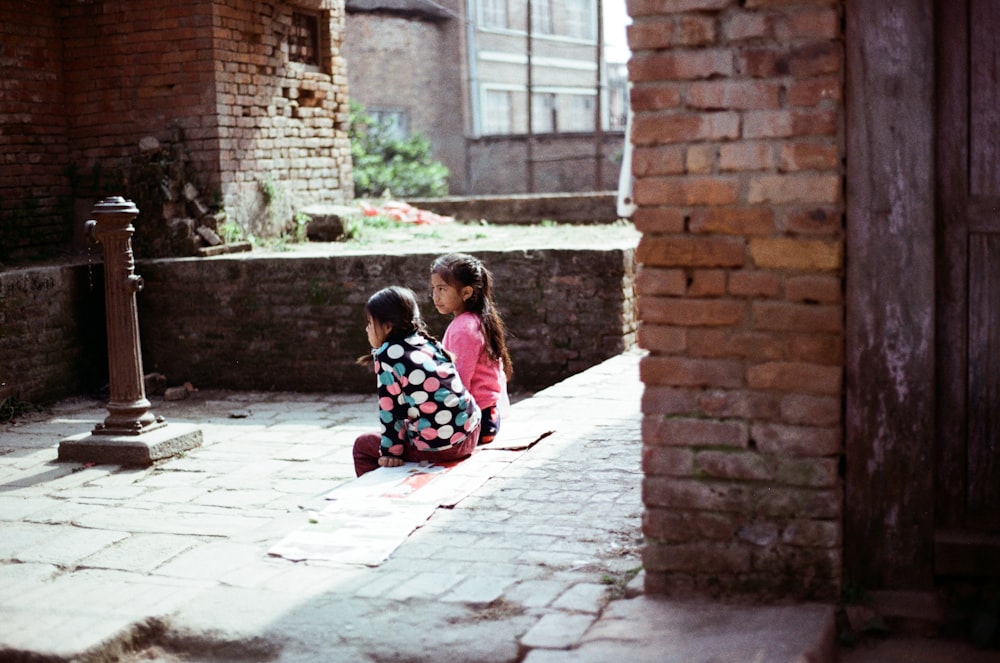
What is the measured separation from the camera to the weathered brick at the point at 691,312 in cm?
333

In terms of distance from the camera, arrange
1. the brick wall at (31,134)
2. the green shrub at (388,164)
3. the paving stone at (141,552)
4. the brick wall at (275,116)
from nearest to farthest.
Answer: the paving stone at (141,552), the brick wall at (31,134), the brick wall at (275,116), the green shrub at (388,164)

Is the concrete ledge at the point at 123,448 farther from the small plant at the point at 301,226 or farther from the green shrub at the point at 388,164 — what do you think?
the green shrub at the point at 388,164

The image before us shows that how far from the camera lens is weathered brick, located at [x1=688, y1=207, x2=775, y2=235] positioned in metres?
3.27

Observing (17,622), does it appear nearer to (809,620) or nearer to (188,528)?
Answer: (188,528)

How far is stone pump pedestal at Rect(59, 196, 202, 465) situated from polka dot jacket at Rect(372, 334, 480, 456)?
2.13 meters

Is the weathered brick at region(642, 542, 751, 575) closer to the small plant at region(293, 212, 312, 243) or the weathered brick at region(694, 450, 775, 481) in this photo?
the weathered brick at region(694, 450, 775, 481)

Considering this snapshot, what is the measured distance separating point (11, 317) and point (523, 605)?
6.82 m

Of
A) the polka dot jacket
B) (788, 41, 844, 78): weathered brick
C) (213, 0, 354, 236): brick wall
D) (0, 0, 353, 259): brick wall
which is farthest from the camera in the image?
(213, 0, 354, 236): brick wall

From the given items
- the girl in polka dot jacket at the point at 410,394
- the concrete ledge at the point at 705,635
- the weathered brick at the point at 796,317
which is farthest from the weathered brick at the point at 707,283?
the girl in polka dot jacket at the point at 410,394

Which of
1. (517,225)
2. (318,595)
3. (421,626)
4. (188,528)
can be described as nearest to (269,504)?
(188,528)

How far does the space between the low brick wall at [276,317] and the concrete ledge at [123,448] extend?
2285mm

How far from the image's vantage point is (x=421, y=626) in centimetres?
340

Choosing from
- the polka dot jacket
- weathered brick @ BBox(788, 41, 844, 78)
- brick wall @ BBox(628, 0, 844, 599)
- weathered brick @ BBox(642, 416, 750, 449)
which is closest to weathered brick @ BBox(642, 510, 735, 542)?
brick wall @ BBox(628, 0, 844, 599)

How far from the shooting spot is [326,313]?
32.0ft
